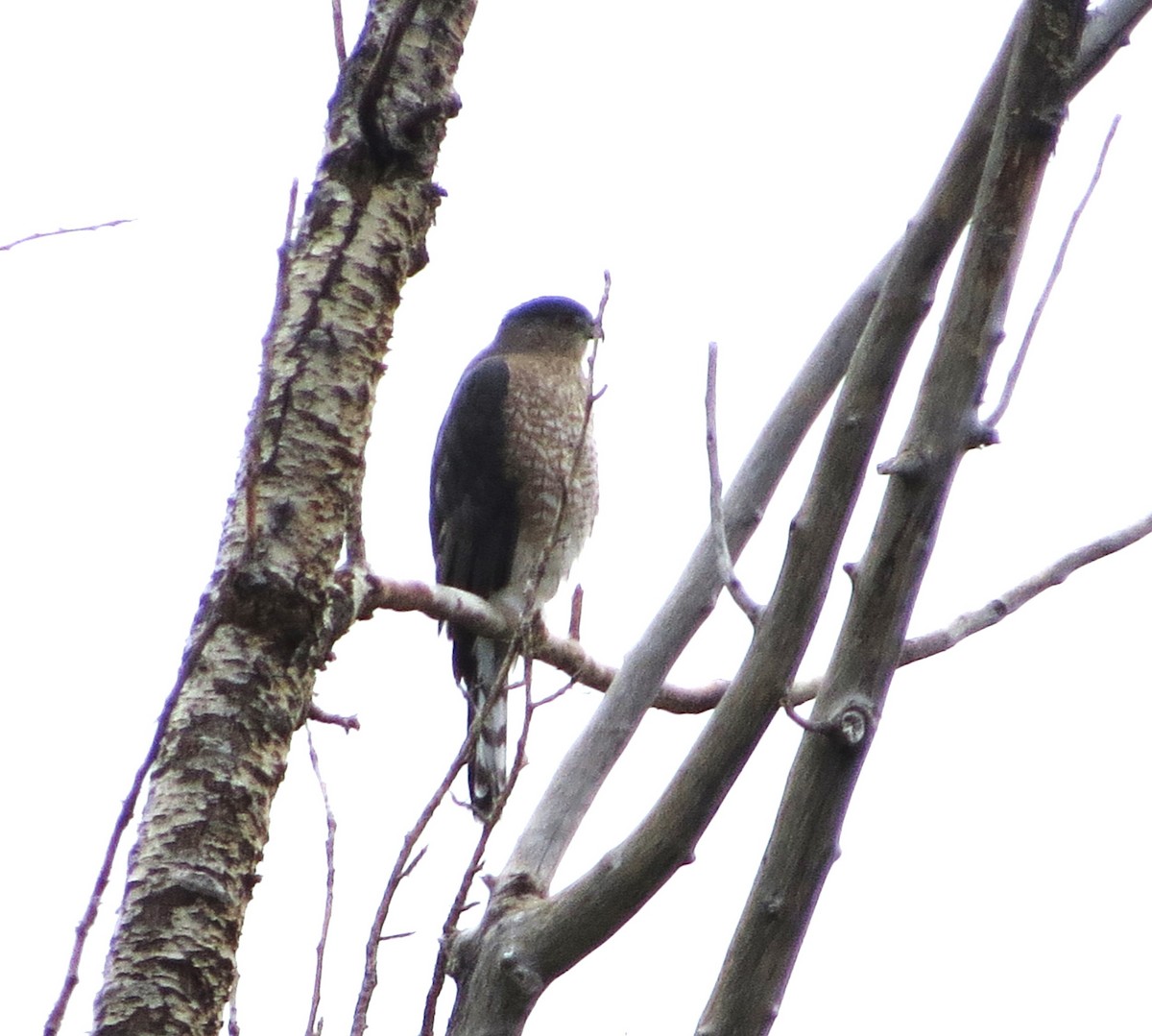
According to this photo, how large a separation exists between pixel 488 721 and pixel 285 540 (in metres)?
2.08

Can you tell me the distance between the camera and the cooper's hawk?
511 centimetres

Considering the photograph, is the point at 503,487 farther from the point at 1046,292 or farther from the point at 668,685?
the point at 1046,292

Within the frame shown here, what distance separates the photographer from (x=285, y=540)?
199cm

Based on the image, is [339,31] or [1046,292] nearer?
[1046,292]

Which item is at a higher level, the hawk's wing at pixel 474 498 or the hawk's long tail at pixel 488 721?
the hawk's wing at pixel 474 498

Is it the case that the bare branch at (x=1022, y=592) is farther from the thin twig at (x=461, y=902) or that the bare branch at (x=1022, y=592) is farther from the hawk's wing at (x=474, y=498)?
the hawk's wing at (x=474, y=498)

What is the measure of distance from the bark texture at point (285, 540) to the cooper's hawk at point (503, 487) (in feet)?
8.66

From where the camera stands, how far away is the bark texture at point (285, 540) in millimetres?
1767

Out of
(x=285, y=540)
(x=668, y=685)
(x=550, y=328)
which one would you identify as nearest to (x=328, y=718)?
(x=285, y=540)

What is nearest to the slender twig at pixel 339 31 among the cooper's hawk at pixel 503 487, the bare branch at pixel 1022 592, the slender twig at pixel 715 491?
the slender twig at pixel 715 491

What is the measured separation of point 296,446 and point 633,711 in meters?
0.59

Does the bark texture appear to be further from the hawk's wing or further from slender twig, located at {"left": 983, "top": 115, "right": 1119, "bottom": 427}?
the hawk's wing

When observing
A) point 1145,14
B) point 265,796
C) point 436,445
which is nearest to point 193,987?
point 265,796

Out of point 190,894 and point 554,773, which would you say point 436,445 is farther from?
point 190,894
